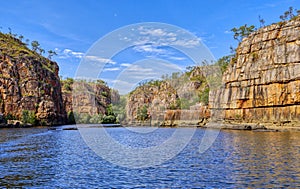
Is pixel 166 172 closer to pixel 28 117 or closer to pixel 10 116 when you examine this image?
pixel 28 117

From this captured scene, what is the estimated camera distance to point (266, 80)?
92625 mm

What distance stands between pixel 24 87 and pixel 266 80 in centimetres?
11034

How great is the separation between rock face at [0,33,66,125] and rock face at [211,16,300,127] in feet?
286

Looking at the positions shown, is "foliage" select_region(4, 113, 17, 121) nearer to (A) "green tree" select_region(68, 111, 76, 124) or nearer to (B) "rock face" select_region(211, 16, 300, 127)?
(A) "green tree" select_region(68, 111, 76, 124)

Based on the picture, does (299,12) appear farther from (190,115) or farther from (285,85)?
(190,115)

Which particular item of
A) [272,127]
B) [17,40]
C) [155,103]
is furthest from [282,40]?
[17,40]

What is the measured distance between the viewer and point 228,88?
351 ft

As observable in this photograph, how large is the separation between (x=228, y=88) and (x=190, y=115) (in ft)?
93.6

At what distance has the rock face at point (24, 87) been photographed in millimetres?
137250

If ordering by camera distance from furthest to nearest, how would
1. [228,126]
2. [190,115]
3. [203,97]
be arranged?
[203,97]
[190,115]
[228,126]

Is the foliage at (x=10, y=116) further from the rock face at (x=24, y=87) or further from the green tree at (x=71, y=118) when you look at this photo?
the green tree at (x=71, y=118)

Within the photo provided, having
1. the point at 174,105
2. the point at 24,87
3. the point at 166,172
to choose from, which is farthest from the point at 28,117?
the point at 166,172

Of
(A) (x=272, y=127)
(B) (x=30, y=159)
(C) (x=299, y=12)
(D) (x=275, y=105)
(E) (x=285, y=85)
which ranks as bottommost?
(B) (x=30, y=159)

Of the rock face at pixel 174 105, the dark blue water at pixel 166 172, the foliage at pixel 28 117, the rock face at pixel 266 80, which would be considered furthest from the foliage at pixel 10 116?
the dark blue water at pixel 166 172
